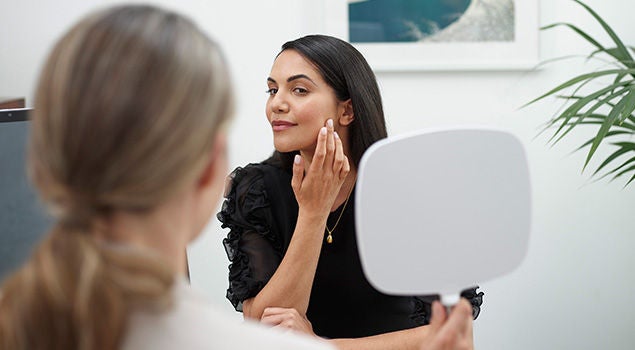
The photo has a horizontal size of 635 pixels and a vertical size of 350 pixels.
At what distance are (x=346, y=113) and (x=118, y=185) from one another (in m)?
1.19

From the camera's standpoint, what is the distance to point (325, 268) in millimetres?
1851

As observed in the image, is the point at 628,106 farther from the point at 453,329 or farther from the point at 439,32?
the point at 453,329

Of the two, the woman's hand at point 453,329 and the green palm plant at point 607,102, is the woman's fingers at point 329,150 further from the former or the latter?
the woman's hand at point 453,329

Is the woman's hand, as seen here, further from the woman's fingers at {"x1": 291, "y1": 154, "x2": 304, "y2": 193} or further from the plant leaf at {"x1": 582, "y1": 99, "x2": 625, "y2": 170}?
the plant leaf at {"x1": 582, "y1": 99, "x2": 625, "y2": 170}

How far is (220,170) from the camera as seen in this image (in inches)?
29.7

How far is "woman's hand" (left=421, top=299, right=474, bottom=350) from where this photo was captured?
95 centimetres

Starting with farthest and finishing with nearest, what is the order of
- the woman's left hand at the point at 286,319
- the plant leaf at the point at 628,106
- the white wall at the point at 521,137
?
the white wall at the point at 521,137
the plant leaf at the point at 628,106
the woman's left hand at the point at 286,319

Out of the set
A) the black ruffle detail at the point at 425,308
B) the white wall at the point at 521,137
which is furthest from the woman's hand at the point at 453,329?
the white wall at the point at 521,137

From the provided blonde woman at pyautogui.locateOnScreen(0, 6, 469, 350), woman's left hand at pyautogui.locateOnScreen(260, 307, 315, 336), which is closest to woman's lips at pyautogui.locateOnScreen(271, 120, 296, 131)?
woman's left hand at pyautogui.locateOnScreen(260, 307, 315, 336)

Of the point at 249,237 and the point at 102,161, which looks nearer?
the point at 102,161

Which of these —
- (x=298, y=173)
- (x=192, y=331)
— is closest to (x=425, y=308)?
(x=298, y=173)

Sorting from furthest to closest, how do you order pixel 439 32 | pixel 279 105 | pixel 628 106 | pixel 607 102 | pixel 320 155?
pixel 439 32 < pixel 607 102 < pixel 628 106 < pixel 279 105 < pixel 320 155

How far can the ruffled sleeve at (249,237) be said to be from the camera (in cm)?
179

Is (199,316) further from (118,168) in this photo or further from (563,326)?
(563,326)
